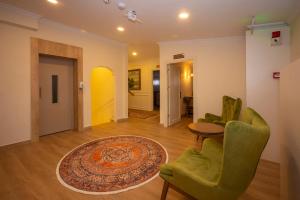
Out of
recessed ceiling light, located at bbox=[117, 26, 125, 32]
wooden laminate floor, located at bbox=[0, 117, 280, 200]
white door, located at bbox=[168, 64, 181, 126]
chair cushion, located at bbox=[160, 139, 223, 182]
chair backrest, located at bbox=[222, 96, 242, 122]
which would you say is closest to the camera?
chair cushion, located at bbox=[160, 139, 223, 182]

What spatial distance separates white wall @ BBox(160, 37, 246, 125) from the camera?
160 inches

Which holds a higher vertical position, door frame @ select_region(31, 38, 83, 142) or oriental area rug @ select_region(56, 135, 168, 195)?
door frame @ select_region(31, 38, 83, 142)

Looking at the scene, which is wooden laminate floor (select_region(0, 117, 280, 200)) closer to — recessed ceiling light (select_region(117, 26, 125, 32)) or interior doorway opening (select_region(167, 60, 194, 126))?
interior doorway opening (select_region(167, 60, 194, 126))

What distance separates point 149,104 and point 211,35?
4.86m

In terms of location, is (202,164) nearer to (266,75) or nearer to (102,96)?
(266,75)

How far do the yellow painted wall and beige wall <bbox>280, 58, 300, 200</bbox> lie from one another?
4.95 meters

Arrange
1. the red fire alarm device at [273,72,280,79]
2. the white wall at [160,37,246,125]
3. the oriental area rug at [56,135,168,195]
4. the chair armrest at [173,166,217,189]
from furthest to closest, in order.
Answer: the white wall at [160,37,246,125] → the red fire alarm device at [273,72,280,79] → the oriental area rug at [56,135,168,195] → the chair armrest at [173,166,217,189]

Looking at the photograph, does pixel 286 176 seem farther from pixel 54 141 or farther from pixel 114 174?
pixel 54 141

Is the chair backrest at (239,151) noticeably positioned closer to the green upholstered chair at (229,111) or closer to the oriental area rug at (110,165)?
the oriental area rug at (110,165)

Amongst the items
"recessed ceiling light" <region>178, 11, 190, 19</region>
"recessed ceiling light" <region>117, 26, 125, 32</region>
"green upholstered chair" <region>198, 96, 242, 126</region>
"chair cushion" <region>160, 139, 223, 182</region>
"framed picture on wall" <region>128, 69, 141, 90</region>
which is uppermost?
"recessed ceiling light" <region>117, 26, 125, 32</region>

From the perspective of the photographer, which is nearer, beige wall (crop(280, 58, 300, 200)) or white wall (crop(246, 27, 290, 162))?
beige wall (crop(280, 58, 300, 200))

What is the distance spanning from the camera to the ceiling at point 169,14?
2588mm

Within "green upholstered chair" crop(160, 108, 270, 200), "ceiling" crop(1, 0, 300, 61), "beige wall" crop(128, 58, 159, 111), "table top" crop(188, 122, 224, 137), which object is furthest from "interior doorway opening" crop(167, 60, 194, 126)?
"green upholstered chair" crop(160, 108, 270, 200)

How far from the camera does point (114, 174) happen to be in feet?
Answer: 7.54
